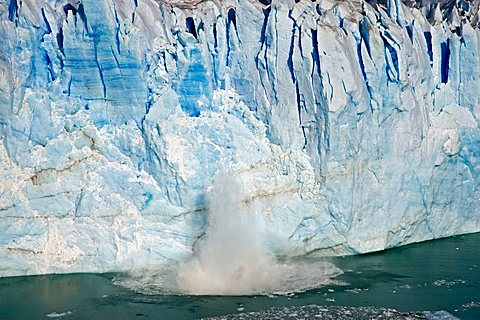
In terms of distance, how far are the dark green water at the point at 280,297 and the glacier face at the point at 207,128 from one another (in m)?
0.55

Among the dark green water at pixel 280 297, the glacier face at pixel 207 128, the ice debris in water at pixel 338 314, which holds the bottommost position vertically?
the ice debris in water at pixel 338 314

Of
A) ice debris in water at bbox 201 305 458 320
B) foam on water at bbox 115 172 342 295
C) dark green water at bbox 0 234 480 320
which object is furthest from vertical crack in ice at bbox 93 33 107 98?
ice debris in water at bbox 201 305 458 320

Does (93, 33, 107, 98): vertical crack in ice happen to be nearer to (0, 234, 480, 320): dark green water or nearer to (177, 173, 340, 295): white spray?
(177, 173, 340, 295): white spray

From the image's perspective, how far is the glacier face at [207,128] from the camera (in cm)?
904

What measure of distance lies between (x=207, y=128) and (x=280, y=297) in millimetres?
2720

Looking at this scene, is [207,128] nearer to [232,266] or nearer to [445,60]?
[232,266]

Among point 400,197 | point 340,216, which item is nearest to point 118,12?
point 340,216

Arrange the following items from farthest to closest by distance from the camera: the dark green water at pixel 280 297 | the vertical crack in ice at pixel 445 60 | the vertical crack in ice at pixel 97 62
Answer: the vertical crack in ice at pixel 445 60, the vertical crack in ice at pixel 97 62, the dark green water at pixel 280 297

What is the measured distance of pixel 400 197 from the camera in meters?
10.0

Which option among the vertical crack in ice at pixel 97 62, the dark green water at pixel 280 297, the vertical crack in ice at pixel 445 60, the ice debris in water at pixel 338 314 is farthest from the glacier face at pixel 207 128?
the ice debris in water at pixel 338 314

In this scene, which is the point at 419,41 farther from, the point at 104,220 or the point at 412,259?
the point at 104,220

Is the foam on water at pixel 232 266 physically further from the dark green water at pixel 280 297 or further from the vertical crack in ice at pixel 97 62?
the vertical crack in ice at pixel 97 62

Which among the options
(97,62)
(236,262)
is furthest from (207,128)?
(236,262)

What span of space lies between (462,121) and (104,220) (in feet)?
18.3
